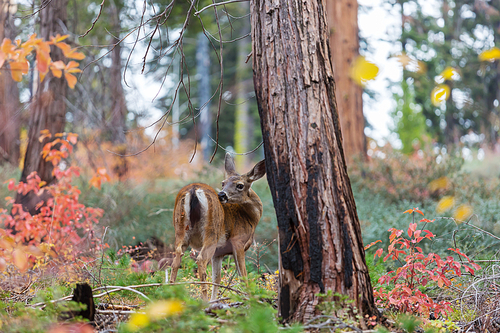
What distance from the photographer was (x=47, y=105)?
7.64m

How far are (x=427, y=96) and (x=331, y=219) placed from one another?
68.8 ft

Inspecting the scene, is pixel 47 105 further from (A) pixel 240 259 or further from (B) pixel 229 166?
(A) pixel 240 259

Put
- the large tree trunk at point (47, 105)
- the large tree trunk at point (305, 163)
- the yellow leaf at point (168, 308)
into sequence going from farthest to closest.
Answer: the large tree trunk at point (47, 105), the large tree trunk at point (305, 163), the yellow leaf at point (168, 308)

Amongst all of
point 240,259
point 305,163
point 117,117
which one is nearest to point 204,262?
point 240,259

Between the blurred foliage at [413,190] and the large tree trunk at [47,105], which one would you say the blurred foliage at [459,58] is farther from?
the large tree trunk at [47,105]

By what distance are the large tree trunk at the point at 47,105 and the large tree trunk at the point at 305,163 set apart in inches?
217

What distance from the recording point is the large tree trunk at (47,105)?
7480mm

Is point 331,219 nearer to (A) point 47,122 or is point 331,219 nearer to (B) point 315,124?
(B) point 315,124

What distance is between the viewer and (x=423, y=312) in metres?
3.64

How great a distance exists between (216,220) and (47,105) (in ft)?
15.5

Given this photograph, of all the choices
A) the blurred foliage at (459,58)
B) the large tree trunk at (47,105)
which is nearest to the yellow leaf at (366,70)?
the large tree trunk at (47,105)

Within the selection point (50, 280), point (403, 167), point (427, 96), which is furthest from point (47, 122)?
point (427, 96)

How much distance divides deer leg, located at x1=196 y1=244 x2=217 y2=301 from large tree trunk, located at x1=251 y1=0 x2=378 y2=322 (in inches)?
48.5

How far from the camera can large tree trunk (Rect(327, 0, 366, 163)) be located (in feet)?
36.3
